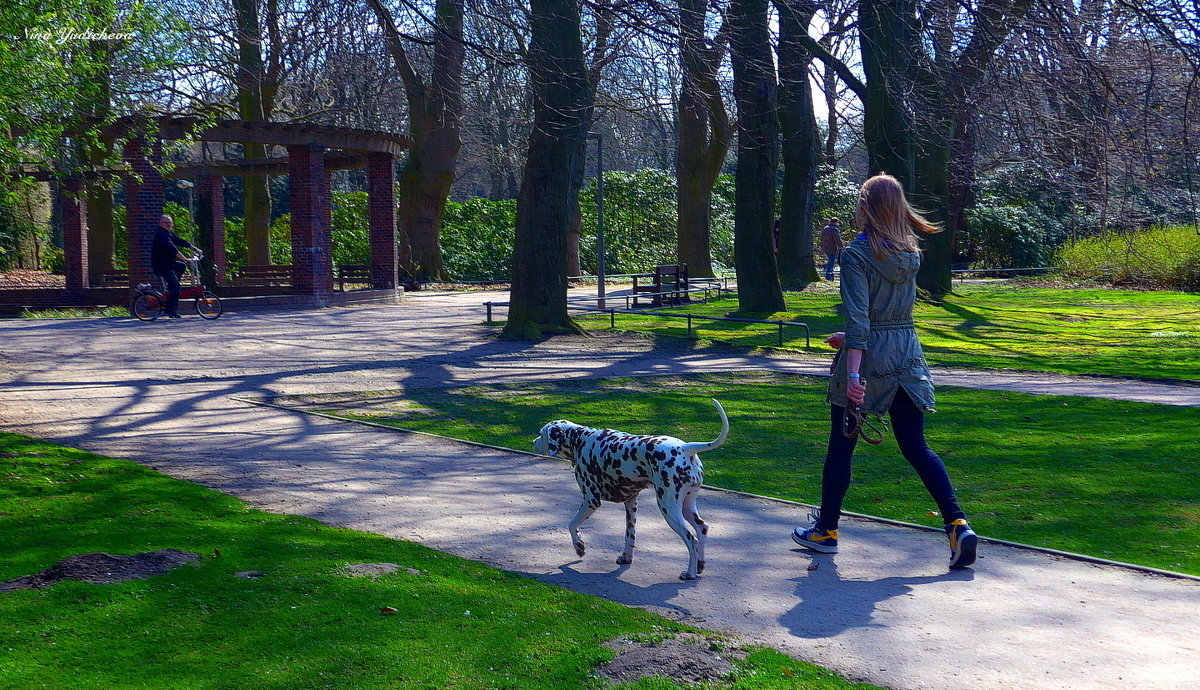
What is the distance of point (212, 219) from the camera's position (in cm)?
2812

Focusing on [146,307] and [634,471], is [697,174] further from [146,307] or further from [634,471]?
[634,471]

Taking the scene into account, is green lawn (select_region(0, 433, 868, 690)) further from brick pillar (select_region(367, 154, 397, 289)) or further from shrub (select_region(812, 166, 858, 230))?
shrub (select_region(812, 166, 858, 230))

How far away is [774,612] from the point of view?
4.94 m

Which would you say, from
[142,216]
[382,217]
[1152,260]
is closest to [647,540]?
[142,216]

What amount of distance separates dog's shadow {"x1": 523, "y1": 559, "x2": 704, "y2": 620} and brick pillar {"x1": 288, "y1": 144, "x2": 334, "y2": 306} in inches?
763

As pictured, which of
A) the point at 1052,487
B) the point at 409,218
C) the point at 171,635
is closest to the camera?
the point at 171,635

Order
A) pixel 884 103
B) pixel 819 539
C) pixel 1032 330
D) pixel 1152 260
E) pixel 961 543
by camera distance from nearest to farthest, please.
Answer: pixel 961 543 < pixel 819 539 < pixel 1032 330 < pixel 884 103 < pixel 1152 260

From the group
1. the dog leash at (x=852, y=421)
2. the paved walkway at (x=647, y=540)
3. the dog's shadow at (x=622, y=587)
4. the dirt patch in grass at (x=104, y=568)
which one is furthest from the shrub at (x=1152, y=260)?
the dirt patch in grass at (x=104, y=568)

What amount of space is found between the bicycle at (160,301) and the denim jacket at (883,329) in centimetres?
1742

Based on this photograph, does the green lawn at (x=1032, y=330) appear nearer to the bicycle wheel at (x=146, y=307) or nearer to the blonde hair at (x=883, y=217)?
the bicycle wheel at (x=146, y=307)

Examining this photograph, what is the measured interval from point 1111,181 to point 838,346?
14254 millimetres

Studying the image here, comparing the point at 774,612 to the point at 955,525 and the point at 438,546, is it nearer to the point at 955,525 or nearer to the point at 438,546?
the point at 955,525

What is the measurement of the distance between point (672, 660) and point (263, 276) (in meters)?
25.1

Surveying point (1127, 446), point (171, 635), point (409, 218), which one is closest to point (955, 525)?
point (171, 635)
